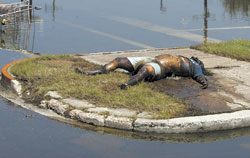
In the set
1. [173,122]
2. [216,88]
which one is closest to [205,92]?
[216,88]

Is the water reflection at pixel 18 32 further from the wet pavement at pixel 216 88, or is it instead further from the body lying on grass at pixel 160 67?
the body lying on grass at pixel 160 67

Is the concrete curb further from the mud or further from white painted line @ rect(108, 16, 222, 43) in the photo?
white painted line @ rect(108, 16, 222, 43)

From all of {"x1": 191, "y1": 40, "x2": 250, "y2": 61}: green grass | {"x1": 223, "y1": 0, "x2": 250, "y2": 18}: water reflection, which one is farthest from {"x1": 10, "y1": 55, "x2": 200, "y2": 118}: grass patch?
{"x1": 223, "y1": 0, "x2": 250, "y2": 18}: water reflection

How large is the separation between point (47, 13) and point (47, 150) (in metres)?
13.5

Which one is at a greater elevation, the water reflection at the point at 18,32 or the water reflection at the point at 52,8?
the water reflection at the point at 52,8

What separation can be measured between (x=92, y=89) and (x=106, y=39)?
20.1ft

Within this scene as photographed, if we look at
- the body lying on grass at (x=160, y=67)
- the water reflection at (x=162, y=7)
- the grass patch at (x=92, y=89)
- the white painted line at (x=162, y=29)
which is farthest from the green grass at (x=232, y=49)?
the water reflection at (x=162, y=7)

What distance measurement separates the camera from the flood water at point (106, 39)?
672 cm

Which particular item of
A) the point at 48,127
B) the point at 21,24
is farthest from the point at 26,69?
the point at 21,24

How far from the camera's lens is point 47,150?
6566mm

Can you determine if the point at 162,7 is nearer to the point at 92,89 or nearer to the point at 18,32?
the point at 18,32

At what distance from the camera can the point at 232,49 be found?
11844mm

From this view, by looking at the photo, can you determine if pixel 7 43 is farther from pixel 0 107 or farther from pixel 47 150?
pixel 47 150

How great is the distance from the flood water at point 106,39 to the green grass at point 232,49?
1573mm
